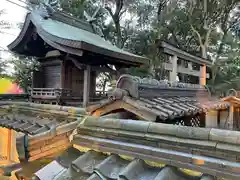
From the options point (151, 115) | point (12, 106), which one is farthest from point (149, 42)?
point (151, 115)

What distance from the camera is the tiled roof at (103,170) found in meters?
1.18

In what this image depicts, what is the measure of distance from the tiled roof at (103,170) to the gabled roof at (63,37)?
4.43 metres

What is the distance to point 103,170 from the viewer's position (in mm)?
1296

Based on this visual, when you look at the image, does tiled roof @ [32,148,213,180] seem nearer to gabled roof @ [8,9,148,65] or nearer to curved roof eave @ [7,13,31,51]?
gabled roof @ [8,9,148,65]

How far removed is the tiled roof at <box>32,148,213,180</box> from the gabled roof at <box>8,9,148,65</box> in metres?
4.43

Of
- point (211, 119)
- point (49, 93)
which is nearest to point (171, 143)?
point (211, 119)

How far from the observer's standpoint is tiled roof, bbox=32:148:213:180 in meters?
1.18

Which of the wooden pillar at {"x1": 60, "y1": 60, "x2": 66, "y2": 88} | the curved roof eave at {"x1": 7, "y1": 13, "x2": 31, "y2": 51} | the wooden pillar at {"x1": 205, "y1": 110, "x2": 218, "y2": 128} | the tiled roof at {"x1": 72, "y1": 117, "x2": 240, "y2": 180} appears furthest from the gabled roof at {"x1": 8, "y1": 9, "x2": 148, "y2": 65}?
the tiled roof at {"x1": 72, "y1": 117, "x2": 240, "y2": 180}

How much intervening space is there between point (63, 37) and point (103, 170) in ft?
18.0

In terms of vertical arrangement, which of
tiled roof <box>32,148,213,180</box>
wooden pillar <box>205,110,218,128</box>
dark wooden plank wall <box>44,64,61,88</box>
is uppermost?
dark wooden plank wall <box>44,64,61,88</box>

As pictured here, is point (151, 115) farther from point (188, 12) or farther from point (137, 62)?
point (188, 12)

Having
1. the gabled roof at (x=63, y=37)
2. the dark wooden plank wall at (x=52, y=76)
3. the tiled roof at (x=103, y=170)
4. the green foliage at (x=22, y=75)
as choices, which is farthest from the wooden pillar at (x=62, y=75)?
the tiled roof at (x=103, y=170)

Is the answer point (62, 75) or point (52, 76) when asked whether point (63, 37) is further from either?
point (52, 76)

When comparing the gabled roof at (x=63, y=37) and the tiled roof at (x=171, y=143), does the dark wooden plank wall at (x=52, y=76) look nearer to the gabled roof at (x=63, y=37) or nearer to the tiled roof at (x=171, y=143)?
the gabled roof at (x=63, y=37)
